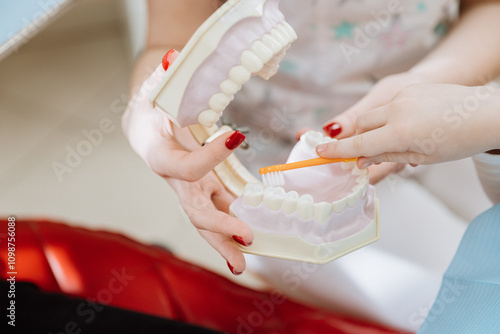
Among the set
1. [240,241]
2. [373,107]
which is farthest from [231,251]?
[373,107]

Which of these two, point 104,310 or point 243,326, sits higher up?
point 104,310

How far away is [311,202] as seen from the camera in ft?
1.35

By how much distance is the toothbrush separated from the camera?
430 mm

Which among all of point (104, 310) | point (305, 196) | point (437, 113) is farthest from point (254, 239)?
point (104, 310)

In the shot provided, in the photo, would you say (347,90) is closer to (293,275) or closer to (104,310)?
(293,275)

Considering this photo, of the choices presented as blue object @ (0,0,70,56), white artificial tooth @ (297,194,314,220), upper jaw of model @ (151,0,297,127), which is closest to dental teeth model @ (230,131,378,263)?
white artificial tooth @ (297,194,314,220)

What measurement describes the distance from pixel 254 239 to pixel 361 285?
1.13 feet

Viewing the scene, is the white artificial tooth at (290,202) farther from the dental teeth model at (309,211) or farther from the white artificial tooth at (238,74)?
the white artificial tooth at (238,74)

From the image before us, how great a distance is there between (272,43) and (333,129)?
0.17 m

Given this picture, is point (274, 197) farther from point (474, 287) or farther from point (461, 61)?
point (461, 61)

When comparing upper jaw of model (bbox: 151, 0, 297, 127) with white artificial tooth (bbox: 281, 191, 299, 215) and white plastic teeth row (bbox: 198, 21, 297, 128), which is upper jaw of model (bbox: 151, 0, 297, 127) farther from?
white artificial tooth (bbox: 281, 191, 299, 215)

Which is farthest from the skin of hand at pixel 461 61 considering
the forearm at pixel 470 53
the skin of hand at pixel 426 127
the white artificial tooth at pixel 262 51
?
the white artificial tooth at pixel 262 51

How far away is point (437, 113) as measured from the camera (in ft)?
1.37

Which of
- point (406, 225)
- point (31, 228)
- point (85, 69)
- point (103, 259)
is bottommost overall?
point (406, 225)
